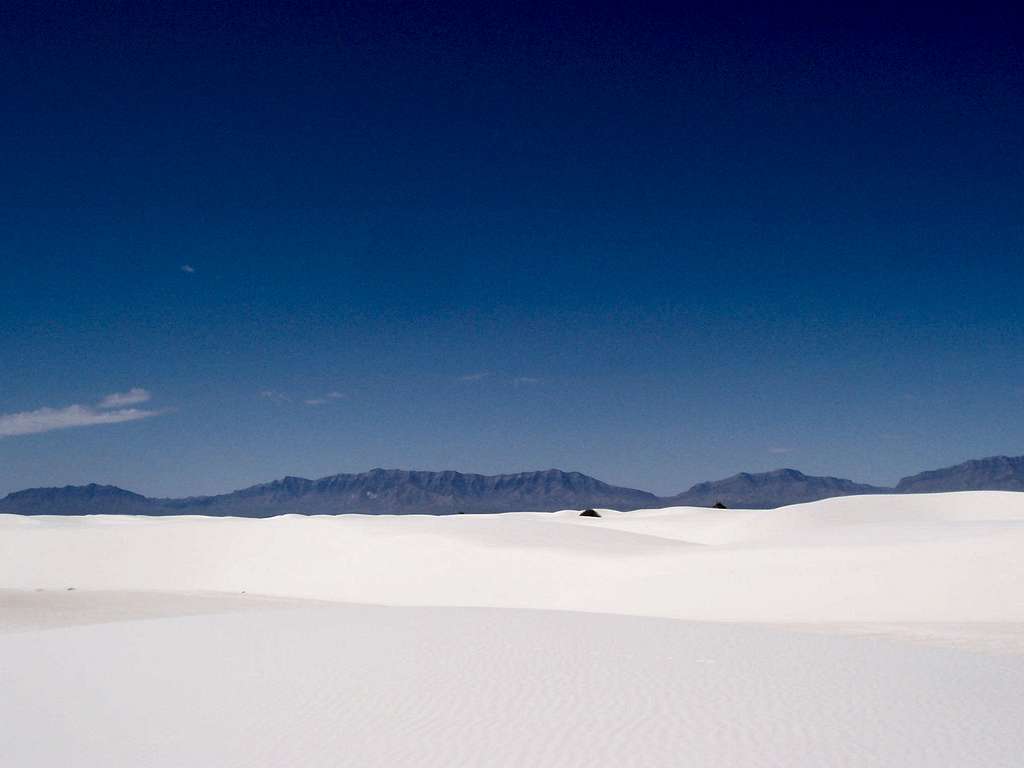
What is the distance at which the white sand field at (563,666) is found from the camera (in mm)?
7520

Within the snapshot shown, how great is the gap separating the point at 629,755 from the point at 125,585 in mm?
29293

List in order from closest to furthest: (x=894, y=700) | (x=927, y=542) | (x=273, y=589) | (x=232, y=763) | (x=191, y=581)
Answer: (x=232, y=763) < (x=894, y=700) < (x=927, y=542) < (x=273, y=589) < (x=191, y=581)

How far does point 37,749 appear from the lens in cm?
755

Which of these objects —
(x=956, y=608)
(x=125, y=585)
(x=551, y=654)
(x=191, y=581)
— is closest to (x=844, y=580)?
(x=956, y=608)

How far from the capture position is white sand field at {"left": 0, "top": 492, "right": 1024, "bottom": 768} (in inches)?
296

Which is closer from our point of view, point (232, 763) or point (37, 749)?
point (232, 763)

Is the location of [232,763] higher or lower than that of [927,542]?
lower

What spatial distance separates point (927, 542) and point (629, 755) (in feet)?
61.3

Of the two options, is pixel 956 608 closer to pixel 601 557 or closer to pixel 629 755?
pixel 601 557

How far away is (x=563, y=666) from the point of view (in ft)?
36.4

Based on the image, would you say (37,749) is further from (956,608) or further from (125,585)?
(125,585)

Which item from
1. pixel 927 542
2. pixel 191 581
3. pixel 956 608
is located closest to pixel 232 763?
pixel 956 608

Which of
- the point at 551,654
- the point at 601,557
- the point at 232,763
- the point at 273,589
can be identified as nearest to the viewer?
the point at 232,763

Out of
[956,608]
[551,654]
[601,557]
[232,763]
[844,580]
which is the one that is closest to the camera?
[232,763]
